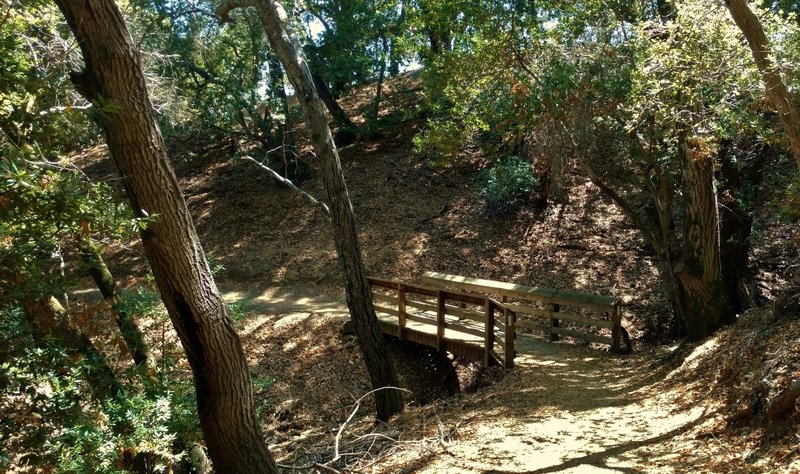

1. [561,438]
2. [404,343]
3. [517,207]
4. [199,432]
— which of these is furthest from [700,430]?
[517,207]

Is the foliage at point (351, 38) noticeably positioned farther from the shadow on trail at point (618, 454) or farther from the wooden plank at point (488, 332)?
the shadow on trail at point (618, 454)

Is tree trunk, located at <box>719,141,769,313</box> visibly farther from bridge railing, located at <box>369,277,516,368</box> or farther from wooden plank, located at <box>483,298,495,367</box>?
wooden plank, located at <box>483,298,495,367</box>

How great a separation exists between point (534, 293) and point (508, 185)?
25.3 ft

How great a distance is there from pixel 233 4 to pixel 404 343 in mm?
7238

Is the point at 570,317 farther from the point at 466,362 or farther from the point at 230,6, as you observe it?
the point at 230,6

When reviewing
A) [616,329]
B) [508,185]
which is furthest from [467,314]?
[508,185]

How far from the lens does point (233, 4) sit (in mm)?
9555

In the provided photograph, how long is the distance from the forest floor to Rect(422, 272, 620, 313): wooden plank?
866mm

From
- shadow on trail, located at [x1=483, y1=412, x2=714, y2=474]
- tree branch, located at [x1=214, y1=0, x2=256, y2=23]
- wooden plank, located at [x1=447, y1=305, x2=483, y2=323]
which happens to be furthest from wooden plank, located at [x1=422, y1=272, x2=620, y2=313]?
tree branch, located at [x1=214, y1=0, x2=256, y2=23]

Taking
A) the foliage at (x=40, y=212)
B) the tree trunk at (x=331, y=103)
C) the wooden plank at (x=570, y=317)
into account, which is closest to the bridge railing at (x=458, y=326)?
the wooden plank at (x=570, y=317)

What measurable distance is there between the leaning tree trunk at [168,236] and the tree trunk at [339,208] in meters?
3.82

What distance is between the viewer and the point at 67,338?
8.36 metres

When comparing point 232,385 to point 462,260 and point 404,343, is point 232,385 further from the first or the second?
point 462,260

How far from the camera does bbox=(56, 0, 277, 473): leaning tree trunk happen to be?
17.3 feet
